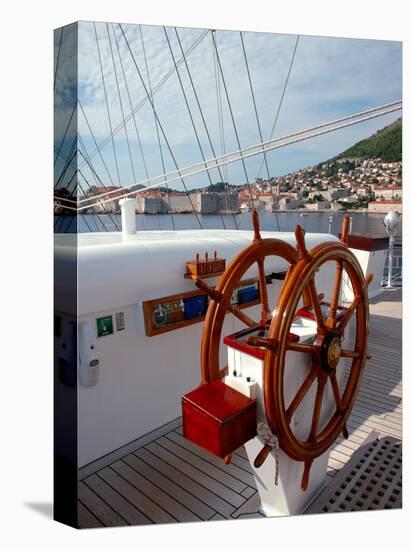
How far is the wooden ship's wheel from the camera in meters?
1.33

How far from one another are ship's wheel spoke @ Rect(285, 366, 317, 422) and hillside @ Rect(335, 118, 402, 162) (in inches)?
39.6

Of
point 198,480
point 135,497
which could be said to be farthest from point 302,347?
point 135,497

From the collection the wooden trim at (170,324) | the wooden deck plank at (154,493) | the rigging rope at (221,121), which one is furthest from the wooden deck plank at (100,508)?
the rigging rope at (221,121)

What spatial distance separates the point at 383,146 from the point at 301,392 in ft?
3.96

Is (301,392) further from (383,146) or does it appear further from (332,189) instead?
(383,146)

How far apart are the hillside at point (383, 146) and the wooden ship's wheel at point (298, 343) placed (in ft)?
1.24

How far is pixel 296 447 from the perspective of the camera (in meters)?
1.46

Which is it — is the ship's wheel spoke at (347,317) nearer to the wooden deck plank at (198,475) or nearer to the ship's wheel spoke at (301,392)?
the ship's wheel spoke at (301,392)

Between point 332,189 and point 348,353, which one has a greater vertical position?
point 332,189

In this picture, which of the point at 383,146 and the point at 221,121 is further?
the point at 221,121

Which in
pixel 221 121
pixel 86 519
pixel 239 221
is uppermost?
pixel 221 121

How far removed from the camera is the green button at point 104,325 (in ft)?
6.76

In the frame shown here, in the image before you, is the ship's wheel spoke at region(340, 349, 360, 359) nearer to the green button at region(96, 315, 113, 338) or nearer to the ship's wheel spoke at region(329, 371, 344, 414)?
the ship's wheel spoke at region(329, 371, 344, 414)

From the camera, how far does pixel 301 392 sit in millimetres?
1505
